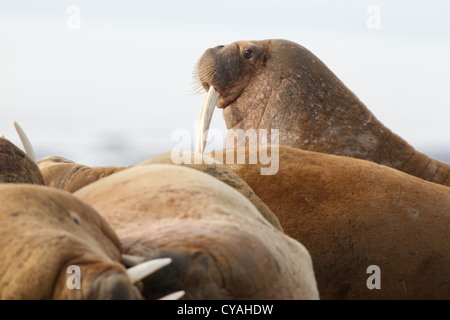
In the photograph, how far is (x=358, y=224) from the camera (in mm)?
5402

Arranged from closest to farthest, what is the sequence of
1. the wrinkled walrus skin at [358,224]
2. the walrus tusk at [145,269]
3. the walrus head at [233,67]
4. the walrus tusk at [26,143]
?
the walrus tusk at [145,269]
the wrinkled walrus skin at [358,224]
the walrus tusk at [26,143]
the walrus head at [233,67]

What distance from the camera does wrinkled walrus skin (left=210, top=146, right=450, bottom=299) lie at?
208 inches

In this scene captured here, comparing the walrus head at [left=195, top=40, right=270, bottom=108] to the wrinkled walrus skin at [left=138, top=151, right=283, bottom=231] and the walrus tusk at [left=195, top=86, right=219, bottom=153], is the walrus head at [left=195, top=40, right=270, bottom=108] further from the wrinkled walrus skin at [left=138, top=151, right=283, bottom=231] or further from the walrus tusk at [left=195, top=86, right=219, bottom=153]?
the wrinkled walrus skin at [left=138, top=151, right=283, bottom=231]

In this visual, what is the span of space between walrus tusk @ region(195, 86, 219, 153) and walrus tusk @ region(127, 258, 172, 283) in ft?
15.4

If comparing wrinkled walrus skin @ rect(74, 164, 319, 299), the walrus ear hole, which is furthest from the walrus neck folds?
wrinkled walrus skin @ rect(74, 164, 319, 299)

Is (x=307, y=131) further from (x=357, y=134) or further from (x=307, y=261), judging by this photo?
(x=307, y=261)

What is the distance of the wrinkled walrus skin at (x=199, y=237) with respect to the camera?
9.29ft

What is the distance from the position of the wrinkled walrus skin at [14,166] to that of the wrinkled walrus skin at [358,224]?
4.99 ft

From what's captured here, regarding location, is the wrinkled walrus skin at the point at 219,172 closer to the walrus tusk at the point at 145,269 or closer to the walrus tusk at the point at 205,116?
the walrus tusk at the point at 145,269

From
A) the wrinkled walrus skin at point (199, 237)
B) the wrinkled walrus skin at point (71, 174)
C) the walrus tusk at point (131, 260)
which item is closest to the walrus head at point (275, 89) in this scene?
the wrinkled walrus skin at point (71, 174)

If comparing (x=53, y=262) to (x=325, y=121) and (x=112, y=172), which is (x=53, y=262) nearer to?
(x=112, y=172)

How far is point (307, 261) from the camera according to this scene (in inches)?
144

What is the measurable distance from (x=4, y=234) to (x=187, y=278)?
692mm

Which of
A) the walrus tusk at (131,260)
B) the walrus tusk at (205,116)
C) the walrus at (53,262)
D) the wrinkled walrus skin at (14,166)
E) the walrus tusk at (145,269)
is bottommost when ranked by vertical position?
the walrus tusk at (205,116)
